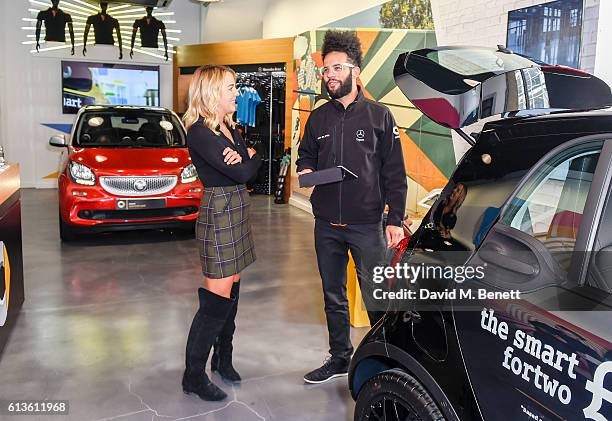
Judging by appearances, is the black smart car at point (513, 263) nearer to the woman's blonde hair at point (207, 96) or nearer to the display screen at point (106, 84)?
the woman's blonde hair at point (207, 96)

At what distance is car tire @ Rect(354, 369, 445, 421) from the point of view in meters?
1.54

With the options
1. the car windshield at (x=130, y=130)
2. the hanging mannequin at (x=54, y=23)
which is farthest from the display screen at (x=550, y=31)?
the hanging mannequin at (x=54, y=23)

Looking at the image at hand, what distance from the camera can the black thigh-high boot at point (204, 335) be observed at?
8.24 ft

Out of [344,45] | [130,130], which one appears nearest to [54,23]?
[130,130]

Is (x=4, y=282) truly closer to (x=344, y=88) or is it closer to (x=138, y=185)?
(x=344, y=88)

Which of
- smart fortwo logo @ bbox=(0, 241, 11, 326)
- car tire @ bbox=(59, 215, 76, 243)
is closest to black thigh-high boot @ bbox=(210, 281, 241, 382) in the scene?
smart fortwo logo @ bbox=(0, 241, 11, 326)

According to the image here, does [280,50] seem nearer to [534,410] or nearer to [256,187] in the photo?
[256,187]

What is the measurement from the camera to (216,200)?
98.5 inches

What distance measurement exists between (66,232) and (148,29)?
248 inches

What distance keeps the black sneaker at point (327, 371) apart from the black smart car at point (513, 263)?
0.93m

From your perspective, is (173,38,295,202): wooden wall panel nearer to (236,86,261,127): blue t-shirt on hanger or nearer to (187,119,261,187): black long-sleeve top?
(236,86,261,127): blue t-shirt on hanger

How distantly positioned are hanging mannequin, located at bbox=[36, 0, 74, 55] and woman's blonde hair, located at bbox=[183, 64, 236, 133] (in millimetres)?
8946

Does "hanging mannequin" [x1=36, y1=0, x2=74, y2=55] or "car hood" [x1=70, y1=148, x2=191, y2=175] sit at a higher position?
"hanging mannequin" [x1=36, y1=0, x2=74, y2=55]

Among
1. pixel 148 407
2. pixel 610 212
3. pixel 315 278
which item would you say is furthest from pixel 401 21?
pixel 610 212
